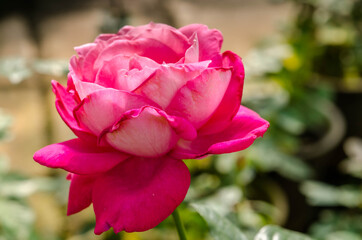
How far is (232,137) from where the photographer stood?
0.36 m

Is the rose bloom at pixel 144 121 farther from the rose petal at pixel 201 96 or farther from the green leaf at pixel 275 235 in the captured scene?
the green leaf at pixel 275 235

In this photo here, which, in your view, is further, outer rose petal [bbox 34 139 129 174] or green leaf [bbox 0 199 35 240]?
green leaf [bbox 0 199 35 240]

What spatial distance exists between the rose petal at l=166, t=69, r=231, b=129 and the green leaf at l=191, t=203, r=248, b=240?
13 cm

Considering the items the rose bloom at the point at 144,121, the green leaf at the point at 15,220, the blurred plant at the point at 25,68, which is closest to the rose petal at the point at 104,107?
the rose bloom at the point at 144,121

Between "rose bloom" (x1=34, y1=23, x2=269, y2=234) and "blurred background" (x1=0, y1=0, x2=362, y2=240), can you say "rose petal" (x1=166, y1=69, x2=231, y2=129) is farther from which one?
"blurred background" (x1=0, y1=0, x2=362, y2=240)

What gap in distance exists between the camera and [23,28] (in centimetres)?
302

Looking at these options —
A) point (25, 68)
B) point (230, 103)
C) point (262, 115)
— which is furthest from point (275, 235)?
point (262, 115)

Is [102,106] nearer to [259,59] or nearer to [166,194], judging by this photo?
[166,194]

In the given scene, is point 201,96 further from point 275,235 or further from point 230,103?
point 275,235

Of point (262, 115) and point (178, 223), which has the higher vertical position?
point (178, 223)

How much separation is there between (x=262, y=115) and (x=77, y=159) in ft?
2.30

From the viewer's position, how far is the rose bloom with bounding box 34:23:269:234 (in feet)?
1.07

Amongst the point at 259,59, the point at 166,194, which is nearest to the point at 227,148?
the point at 166,194

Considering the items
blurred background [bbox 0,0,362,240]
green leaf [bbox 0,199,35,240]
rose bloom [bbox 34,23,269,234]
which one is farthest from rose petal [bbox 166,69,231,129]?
green leaf [bbox 0,199,35,240]
